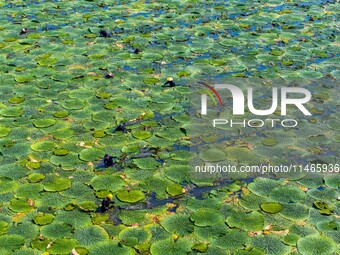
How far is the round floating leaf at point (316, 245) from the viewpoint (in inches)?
166

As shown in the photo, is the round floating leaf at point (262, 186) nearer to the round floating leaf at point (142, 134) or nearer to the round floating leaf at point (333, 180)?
the round floating leaf at point (333, 180)

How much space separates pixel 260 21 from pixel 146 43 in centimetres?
201

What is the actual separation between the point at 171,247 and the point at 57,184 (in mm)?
1281

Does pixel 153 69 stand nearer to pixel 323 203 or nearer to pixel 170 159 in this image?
pixel 170 159

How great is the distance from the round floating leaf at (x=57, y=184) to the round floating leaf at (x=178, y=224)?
97 cm

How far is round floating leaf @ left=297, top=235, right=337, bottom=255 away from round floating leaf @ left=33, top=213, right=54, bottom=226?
1.92 meters

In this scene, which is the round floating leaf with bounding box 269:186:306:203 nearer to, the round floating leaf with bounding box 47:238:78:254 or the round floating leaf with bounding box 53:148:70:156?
the round floating leaf with bounding box 47:238:78:254

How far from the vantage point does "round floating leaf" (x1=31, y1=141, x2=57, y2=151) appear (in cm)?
554

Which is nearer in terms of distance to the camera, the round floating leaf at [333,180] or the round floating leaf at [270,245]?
the round floating leaf at [270,245]

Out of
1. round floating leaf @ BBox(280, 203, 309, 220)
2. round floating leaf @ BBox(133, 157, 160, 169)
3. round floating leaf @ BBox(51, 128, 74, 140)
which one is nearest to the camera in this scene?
round floating leaf @ BBox(280, 203, 309, 220)

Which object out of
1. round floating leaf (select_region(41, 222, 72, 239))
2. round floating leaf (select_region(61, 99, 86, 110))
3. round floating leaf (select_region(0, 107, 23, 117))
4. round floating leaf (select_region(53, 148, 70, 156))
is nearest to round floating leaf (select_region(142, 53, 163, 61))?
round floating leaf (select_region(61, 99, 86, 110))

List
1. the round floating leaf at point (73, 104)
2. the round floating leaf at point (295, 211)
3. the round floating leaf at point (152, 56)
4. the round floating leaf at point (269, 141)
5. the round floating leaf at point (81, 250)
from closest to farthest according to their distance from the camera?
the round floating leaf at point (81, 250) → the round floating leaf at point (295, 211) → the round floating leaf at point (269, 141) → the round floating leaf at point (73, 104) → the round floating leaf at point (152, 56)

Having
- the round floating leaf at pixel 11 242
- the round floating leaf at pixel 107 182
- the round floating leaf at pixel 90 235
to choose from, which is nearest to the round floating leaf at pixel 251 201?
the round floating leaf at pixel 107 182

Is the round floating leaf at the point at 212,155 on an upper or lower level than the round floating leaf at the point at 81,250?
upper
